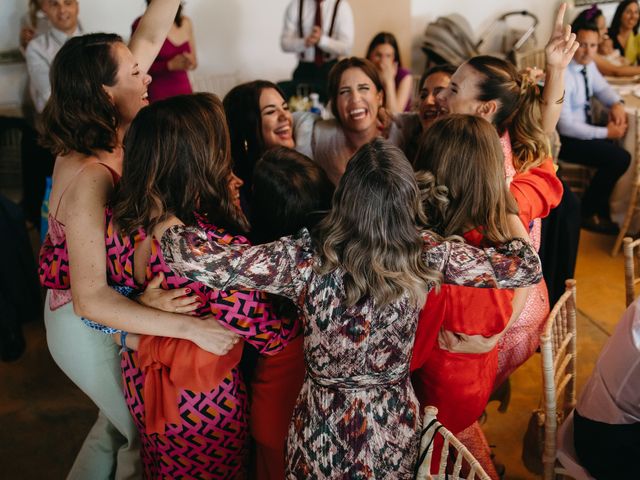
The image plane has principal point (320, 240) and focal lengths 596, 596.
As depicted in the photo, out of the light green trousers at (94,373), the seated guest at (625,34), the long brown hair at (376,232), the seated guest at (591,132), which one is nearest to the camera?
the long brown hair at (376,232)

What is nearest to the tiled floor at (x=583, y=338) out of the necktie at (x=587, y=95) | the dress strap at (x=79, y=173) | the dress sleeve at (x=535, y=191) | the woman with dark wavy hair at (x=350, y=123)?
the necktie at (x=587, y=95)

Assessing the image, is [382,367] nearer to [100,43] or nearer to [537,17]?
[100,43]

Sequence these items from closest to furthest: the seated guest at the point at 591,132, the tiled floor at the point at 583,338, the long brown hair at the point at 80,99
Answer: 1. the long brown hair at the point at 80,99
2. the tiled floor at the point at 583,338
3. the seated guest at the point at 591,132

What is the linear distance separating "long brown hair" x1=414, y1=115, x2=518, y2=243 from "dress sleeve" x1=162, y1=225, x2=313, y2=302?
431 millimetres

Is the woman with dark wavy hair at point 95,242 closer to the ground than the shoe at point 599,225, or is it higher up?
higher up

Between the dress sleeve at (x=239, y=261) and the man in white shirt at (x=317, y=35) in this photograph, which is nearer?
Answer: the dress sleeve at (x=239, y=261)

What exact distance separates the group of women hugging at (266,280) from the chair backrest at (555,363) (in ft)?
0.38

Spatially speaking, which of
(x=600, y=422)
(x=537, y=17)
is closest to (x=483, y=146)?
(x=600, y=422)

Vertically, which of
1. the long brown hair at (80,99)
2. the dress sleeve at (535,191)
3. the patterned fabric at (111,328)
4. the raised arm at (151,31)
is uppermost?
the raised arm at (151,31)

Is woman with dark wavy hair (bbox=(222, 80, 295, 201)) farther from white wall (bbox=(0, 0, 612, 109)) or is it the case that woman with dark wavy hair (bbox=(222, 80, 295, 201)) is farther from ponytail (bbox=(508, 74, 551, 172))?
white wall (bbox=(0, 0, 612, 109))

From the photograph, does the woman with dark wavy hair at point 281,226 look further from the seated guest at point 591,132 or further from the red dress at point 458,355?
the seated guest at point 591,132

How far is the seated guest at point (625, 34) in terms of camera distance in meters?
5.18

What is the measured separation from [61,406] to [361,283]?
2080 millimetres

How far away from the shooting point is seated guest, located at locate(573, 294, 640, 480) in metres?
1.37
